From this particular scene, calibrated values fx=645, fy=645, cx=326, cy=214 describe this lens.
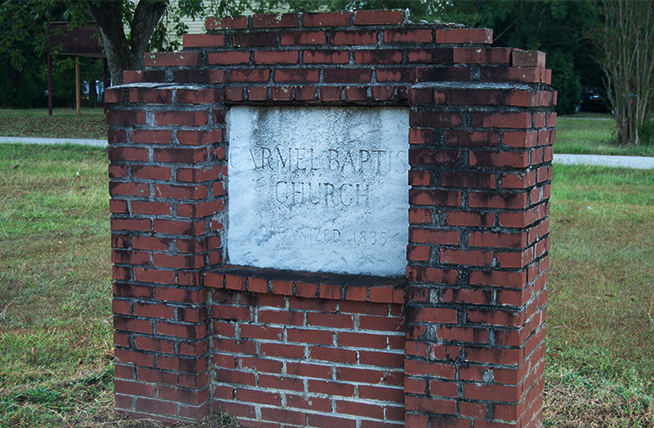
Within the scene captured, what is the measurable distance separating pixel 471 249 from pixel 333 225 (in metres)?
0.68

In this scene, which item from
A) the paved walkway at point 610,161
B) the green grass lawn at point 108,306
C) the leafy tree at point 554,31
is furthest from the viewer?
the leafy tree at point 554,31

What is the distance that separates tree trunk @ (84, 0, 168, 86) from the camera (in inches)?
493

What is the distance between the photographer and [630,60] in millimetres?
16266

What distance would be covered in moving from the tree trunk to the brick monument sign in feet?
34.0

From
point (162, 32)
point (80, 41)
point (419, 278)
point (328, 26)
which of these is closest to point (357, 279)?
point (419, 278)

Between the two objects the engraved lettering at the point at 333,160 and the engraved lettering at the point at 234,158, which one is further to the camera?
the engraved lettering at the point at 234,158

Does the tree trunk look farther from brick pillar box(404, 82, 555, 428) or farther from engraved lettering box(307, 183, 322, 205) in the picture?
brick pillar box(404, 82, 555, 428)

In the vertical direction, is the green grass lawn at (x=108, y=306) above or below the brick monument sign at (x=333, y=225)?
below

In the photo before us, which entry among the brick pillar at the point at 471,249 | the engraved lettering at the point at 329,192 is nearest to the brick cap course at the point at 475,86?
the brick pillar at the point at 471,249

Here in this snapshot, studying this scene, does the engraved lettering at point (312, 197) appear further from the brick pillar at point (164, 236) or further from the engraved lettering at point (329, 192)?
the brick pillar at point (164, 236)

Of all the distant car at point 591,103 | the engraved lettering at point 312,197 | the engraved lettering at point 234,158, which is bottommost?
the engraved lettering at point 312,197

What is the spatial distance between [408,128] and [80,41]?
2719cm

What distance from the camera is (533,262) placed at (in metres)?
2.67

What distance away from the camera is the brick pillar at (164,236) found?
2.89 meters
